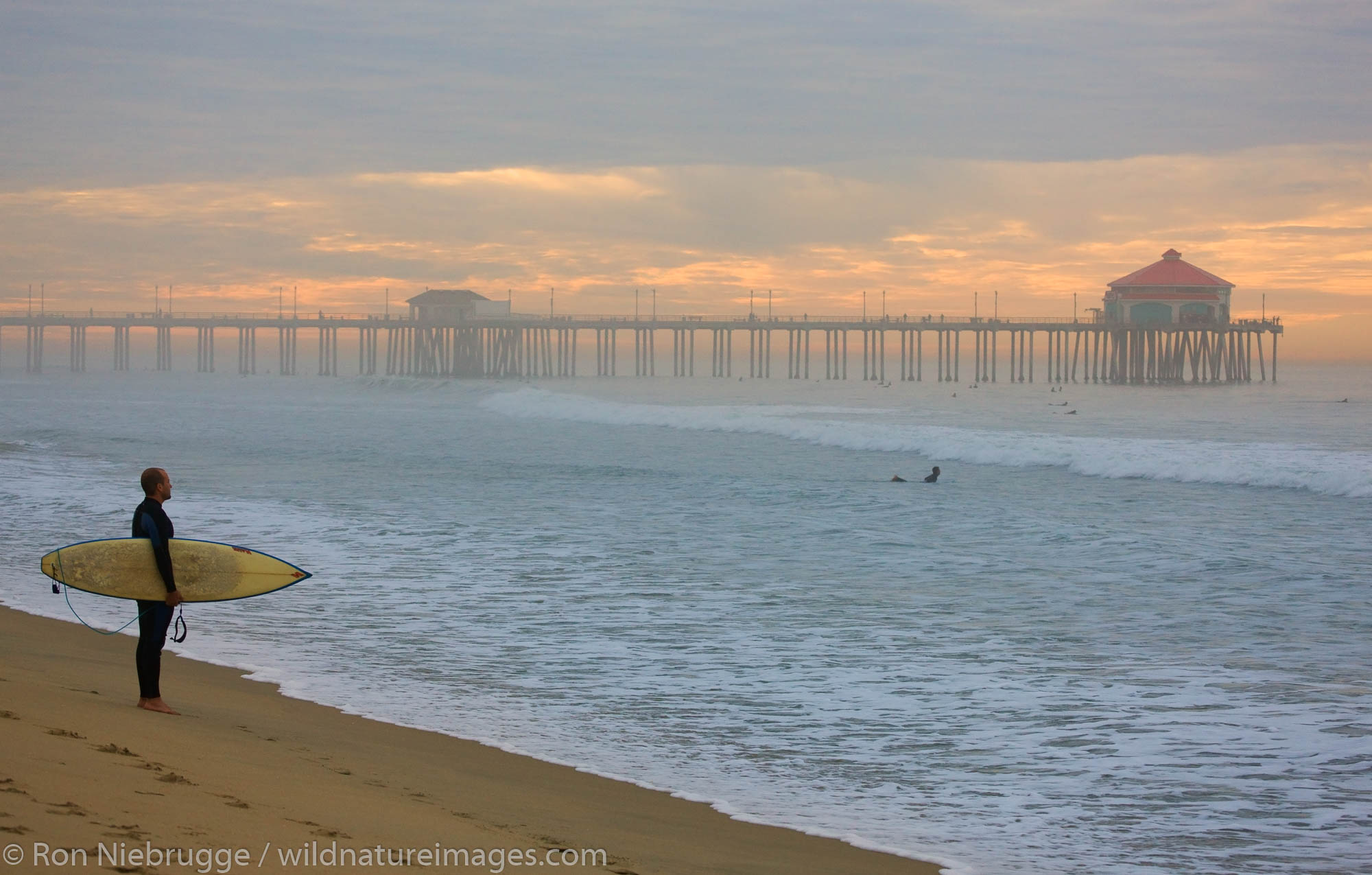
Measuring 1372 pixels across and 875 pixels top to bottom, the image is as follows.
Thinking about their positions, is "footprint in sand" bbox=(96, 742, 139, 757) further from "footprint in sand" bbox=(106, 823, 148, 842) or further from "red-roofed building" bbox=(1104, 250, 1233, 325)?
"red-roofed building" bbox=(1104, 250, 1233, 325)

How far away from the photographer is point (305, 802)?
4168 mm

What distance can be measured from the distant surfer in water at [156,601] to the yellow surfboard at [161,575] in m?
0.08

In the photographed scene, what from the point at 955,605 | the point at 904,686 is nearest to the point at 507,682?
the point at 904,686

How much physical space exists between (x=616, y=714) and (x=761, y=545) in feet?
22.8

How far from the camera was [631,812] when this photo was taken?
4.70m

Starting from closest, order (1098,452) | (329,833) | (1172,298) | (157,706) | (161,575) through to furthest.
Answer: (329,833)
(157,706)
(161,575)
(1098,452)
(1172,298)

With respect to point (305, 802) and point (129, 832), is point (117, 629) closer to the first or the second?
point (305, 802)

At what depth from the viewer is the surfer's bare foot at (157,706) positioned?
556 centimetres

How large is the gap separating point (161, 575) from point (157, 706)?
63 cm

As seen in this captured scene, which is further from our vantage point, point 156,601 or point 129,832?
point 156,601

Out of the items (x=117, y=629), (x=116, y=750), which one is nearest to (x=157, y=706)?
(x=116, y=750)

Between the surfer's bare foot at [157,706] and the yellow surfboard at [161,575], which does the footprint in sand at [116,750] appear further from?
the yellow surfboard at [161,575]

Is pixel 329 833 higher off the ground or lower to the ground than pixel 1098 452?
higher

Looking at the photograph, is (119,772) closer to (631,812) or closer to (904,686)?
(631,812)
